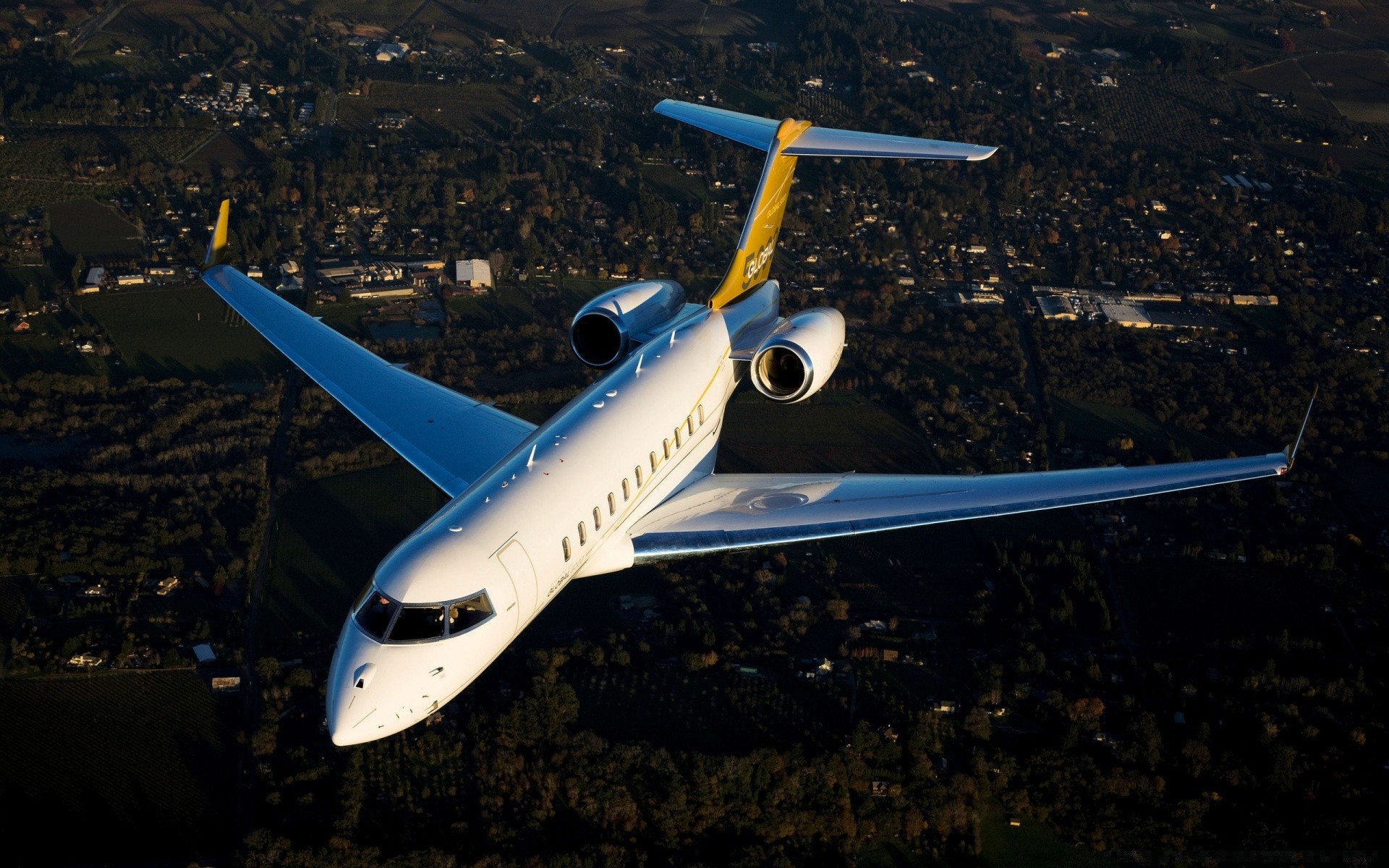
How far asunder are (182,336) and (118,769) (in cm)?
2603

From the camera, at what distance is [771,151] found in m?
36.2

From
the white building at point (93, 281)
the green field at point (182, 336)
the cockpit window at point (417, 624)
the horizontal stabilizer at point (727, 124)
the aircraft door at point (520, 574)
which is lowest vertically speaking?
the green field at point (182, 336)

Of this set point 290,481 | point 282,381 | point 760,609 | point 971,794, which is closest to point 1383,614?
point 971,794

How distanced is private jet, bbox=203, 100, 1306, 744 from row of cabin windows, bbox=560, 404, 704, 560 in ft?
0.25

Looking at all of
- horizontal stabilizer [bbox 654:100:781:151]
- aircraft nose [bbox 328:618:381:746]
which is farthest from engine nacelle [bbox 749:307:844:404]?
aircraft nose [bbox 328:618:381:746]

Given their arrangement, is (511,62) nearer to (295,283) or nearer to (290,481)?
(295,283)

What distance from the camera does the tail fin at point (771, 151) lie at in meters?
34.6

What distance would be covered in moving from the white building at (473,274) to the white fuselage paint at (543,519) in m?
A: 27.5

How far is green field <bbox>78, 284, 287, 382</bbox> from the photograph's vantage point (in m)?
50.1

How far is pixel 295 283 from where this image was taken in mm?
57312

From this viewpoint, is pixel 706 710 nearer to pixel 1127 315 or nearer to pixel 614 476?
pixel 614 476

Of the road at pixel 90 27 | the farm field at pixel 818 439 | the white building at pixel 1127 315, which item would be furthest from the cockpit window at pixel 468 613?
the road at pixel 90 27

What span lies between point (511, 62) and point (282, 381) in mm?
49578

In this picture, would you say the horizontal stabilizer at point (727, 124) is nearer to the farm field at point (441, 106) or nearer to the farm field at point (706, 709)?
the farm field at point (706, 709)
